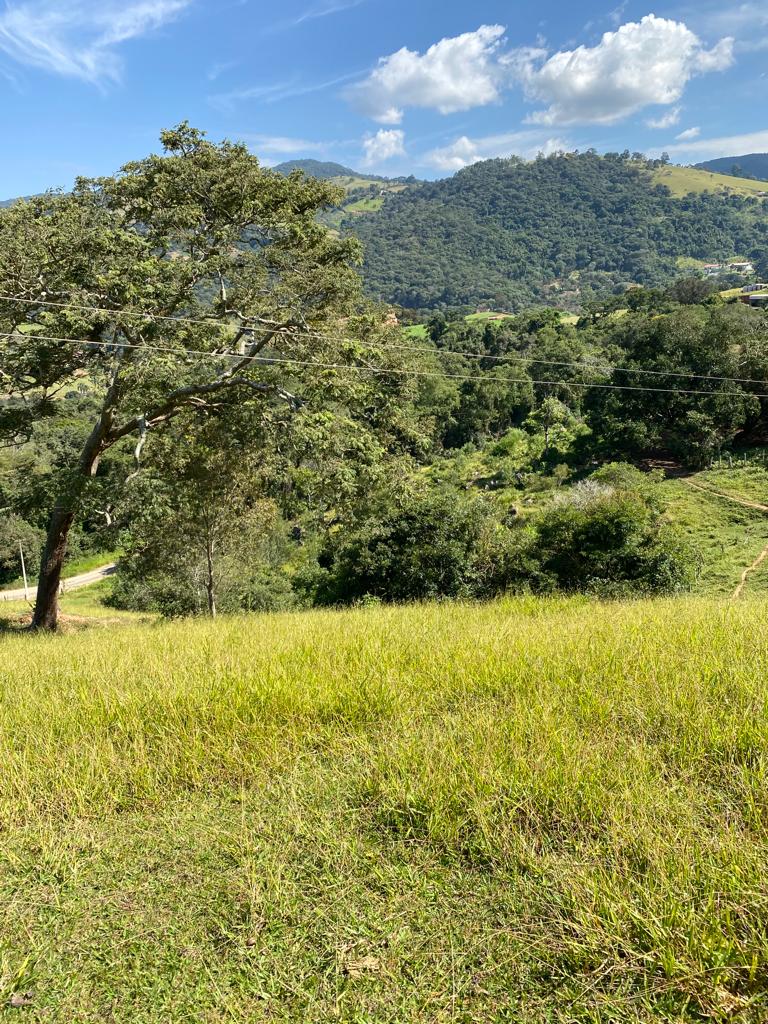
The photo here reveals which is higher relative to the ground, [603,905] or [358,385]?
[358,385]

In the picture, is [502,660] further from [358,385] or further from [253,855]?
[358,385]

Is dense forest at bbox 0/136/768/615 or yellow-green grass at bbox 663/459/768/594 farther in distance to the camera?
yellow-green grass at bbox 663/459/768/594

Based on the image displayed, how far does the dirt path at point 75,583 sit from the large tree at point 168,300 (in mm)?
29755

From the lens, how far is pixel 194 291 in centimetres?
1073

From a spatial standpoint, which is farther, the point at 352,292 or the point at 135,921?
the point at 352,292

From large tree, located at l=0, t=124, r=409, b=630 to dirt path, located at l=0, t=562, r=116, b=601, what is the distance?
29.8 meters

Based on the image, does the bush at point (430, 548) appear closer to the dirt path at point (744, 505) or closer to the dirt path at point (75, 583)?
the dirt path at point (744, 505)

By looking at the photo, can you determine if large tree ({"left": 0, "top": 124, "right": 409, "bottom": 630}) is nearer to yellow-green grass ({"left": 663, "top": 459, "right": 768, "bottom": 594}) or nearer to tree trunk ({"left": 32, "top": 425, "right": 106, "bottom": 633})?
tree trunk ({"left": 32, "top": 425, "right": 106, "bottom": 633})

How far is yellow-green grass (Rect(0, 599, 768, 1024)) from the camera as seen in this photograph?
176 centimetres

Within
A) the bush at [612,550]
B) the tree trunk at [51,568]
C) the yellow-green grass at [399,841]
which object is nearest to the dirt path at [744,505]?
the bush at [612,550]

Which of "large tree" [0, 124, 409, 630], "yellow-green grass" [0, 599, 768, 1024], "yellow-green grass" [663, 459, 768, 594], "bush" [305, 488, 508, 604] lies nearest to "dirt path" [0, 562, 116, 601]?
"bush" [305, 488, 508, 604]

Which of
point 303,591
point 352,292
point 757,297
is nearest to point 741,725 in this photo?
point 352,292

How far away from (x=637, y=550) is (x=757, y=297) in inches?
3008

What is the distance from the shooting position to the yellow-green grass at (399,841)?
176 cm
